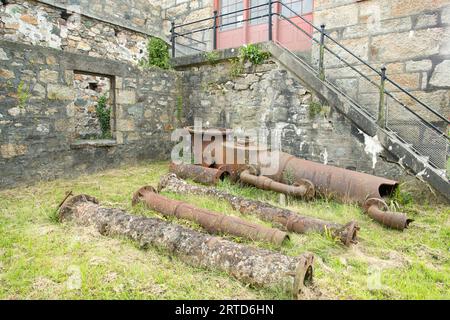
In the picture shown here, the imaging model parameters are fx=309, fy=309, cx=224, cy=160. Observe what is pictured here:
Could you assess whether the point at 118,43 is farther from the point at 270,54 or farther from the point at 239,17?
the point at 270,54

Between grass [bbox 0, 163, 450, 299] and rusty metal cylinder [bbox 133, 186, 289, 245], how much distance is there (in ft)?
0.27

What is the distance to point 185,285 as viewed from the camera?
2.23 metres

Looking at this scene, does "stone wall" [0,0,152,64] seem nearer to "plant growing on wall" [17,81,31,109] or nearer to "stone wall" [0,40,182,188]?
"stone wall" [0,40,182,188]

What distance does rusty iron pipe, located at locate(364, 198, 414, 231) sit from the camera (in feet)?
10.9

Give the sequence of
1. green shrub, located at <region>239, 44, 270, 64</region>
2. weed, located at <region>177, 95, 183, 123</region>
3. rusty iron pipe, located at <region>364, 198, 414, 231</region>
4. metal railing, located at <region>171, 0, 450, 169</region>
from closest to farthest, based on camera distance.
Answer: rusty iron pipe, located at <region>364, 198, 414, 231</region> → metal railing, located at <region>171, 0, 450, 169</region> → green shrub, located at <region>239, 44, 270, 64</region> → weed, located at <region>177, 95, 183, 123</region>

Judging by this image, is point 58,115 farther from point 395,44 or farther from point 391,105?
point 395,44

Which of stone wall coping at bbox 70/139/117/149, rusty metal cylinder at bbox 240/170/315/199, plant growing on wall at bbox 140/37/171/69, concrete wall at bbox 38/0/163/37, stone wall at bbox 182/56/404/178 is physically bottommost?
rusty metal cylinder at bbox 240/170/315/199

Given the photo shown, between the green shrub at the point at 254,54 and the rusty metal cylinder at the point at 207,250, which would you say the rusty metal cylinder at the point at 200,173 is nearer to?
the rusty metal cylinder at the point at 207,250

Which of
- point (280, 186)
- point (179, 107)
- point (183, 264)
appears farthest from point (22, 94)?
→ point (280, 186)

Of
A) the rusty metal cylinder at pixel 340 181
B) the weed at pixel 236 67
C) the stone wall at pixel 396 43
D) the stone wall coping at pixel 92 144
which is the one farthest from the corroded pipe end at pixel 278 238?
the stone wall coping at pixel 92 144

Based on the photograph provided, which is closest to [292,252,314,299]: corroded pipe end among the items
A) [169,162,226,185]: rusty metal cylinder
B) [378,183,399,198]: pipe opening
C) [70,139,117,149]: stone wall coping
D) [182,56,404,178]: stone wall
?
[378,183,399,198]: pipe opening

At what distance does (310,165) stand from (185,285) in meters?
2.88
